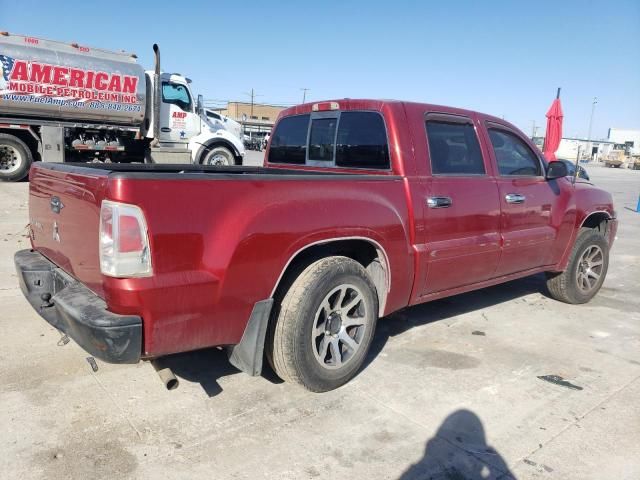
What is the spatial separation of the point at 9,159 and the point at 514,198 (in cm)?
1267

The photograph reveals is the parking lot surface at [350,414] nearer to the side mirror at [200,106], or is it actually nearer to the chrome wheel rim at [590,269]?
the chrome wheel rim at [590,269]

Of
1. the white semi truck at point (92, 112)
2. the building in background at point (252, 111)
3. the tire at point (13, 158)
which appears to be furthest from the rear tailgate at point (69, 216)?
the building in background at point (252, 111)

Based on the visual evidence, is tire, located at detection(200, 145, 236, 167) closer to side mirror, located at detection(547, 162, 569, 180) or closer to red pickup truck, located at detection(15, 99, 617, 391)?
red pickup truck, located at detection(15, 99, 617, 391)

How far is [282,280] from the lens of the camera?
3.04m

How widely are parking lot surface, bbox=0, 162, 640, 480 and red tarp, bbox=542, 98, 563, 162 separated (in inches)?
372

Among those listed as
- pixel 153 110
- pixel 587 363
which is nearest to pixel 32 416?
pixel 587 363

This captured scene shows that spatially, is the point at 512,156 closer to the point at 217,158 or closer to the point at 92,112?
the point at 217,158

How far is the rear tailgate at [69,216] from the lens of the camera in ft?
8.20

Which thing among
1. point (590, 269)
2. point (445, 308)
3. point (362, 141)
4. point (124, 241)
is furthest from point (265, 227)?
point (590, 269)

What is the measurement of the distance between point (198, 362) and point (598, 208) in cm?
437

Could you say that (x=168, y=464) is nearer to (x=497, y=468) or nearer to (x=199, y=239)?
(x=199, y=239)

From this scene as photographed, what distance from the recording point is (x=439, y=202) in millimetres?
3676

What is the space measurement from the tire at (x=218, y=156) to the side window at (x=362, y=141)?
1080cm

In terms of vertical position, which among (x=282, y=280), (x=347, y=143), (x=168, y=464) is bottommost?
(x=168, y=464)
